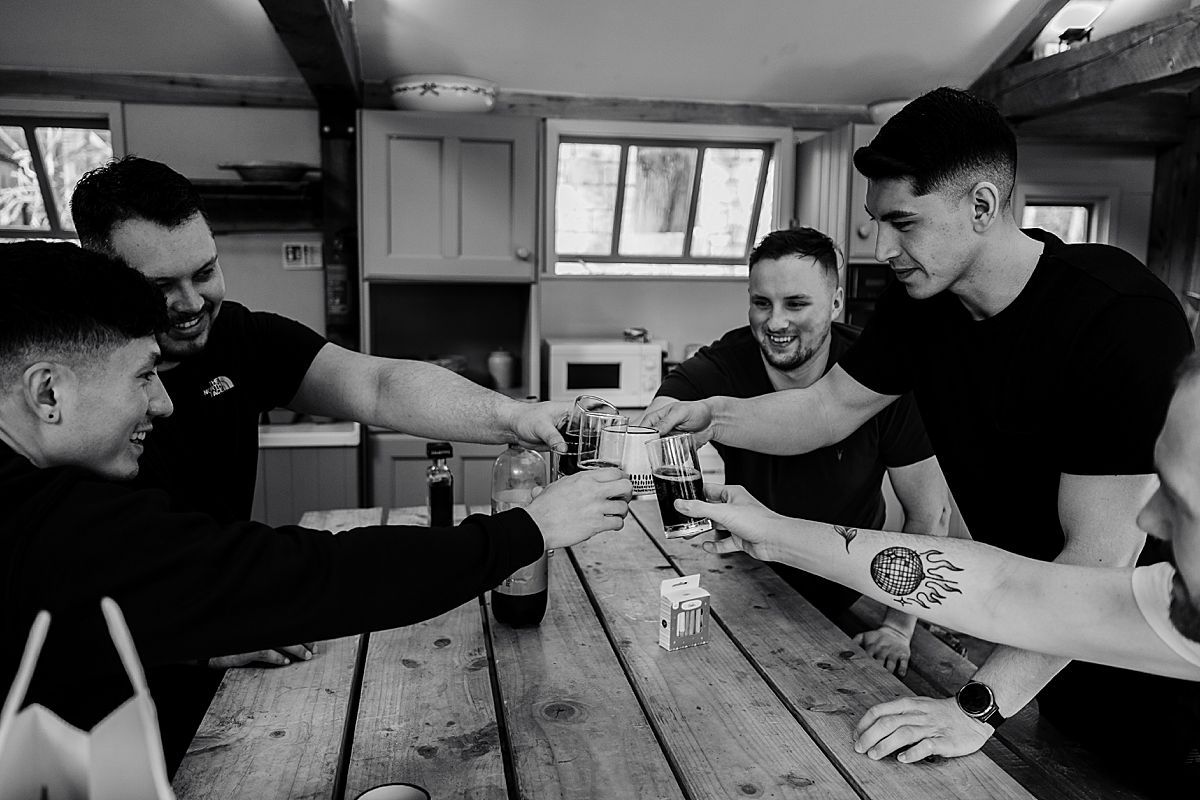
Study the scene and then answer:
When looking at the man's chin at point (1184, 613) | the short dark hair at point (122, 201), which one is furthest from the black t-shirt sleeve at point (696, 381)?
the man's chin at point (1184, 613)

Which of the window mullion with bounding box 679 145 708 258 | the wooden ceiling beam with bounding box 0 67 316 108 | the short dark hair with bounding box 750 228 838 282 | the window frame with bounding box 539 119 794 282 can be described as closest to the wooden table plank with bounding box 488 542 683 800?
the short dark hair with bounding box 750 228 838 282

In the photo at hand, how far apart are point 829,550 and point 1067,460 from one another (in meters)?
0.52

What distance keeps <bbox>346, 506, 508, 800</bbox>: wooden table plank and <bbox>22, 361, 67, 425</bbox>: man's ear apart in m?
0.62

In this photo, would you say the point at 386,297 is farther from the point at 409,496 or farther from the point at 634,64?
the point at 634,64

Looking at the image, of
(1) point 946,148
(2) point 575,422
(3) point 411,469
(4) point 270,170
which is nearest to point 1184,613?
(1) point 946,148

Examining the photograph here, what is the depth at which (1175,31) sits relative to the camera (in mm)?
3754

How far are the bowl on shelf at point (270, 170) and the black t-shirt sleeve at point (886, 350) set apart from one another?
304 centimetres

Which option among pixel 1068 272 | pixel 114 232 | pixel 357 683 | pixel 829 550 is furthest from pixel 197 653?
pixel 1068 272

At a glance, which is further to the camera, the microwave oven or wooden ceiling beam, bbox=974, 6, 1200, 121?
the microwave oven

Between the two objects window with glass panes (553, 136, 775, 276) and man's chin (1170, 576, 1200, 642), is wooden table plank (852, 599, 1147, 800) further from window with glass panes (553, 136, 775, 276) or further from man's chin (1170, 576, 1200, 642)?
window with glass panes (553, 136, 775, 276)

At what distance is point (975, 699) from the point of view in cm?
141

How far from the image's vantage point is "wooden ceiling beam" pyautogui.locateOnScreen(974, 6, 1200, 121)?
373cm

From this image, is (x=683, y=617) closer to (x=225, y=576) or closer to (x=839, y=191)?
(x=225, y=576)

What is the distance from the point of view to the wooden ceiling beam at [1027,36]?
445 cm
